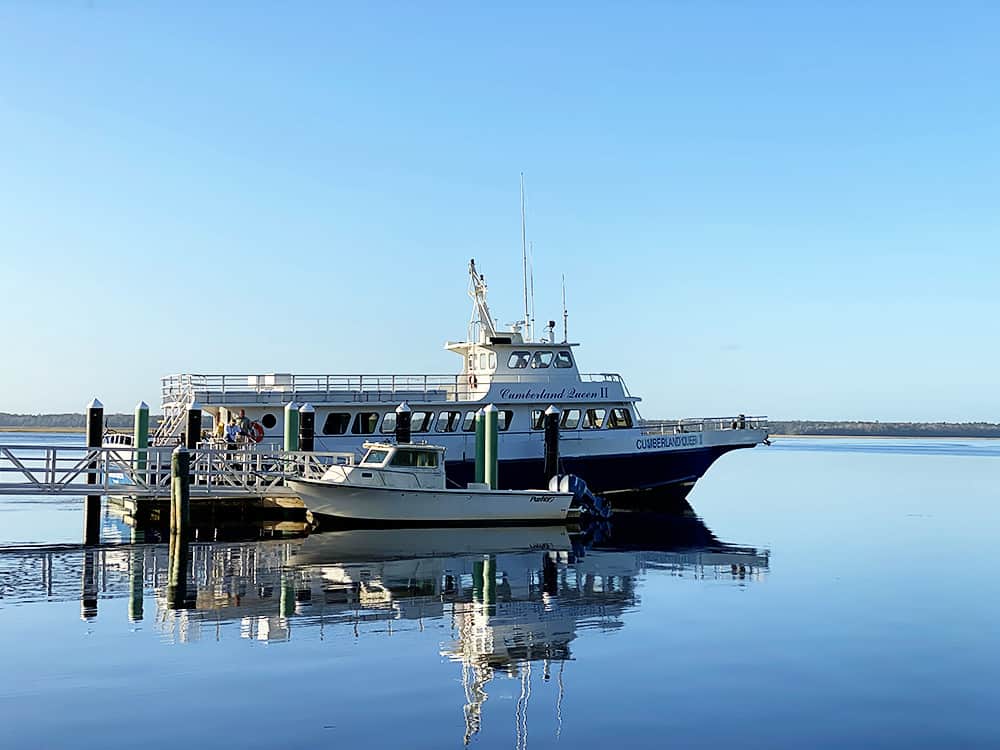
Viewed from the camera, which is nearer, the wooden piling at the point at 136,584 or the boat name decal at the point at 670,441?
the wooden piling at the point at 136,584

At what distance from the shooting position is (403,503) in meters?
26.3

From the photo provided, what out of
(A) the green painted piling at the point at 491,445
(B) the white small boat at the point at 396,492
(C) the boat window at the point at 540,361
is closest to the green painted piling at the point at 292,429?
(B) the white small boat at the point at 396,492

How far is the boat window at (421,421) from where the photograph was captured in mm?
33156

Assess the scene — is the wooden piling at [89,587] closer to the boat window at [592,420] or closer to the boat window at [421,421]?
the boat window at [421,421]

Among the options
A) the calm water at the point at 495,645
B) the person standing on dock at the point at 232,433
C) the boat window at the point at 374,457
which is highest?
the person standing on dock at the point at 232,433

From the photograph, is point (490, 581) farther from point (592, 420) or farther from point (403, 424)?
point (592, 420)

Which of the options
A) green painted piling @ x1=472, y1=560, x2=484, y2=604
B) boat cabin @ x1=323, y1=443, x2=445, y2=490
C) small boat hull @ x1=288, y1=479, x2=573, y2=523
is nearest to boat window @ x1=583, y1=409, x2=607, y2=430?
small boat hull @ x1=288, y1=479, x2=573, y2=523

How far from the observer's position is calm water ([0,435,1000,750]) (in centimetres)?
1005

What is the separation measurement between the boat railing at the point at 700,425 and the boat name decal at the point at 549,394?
1.88m

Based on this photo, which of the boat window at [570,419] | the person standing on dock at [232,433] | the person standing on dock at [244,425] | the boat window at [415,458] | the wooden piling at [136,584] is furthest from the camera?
the boat window at [570,419]

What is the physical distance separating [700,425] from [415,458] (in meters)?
13.6

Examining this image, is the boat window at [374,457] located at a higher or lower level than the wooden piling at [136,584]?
higher

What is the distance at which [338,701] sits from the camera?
1065 cm

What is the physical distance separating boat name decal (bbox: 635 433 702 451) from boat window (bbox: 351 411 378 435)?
27.9 ft
